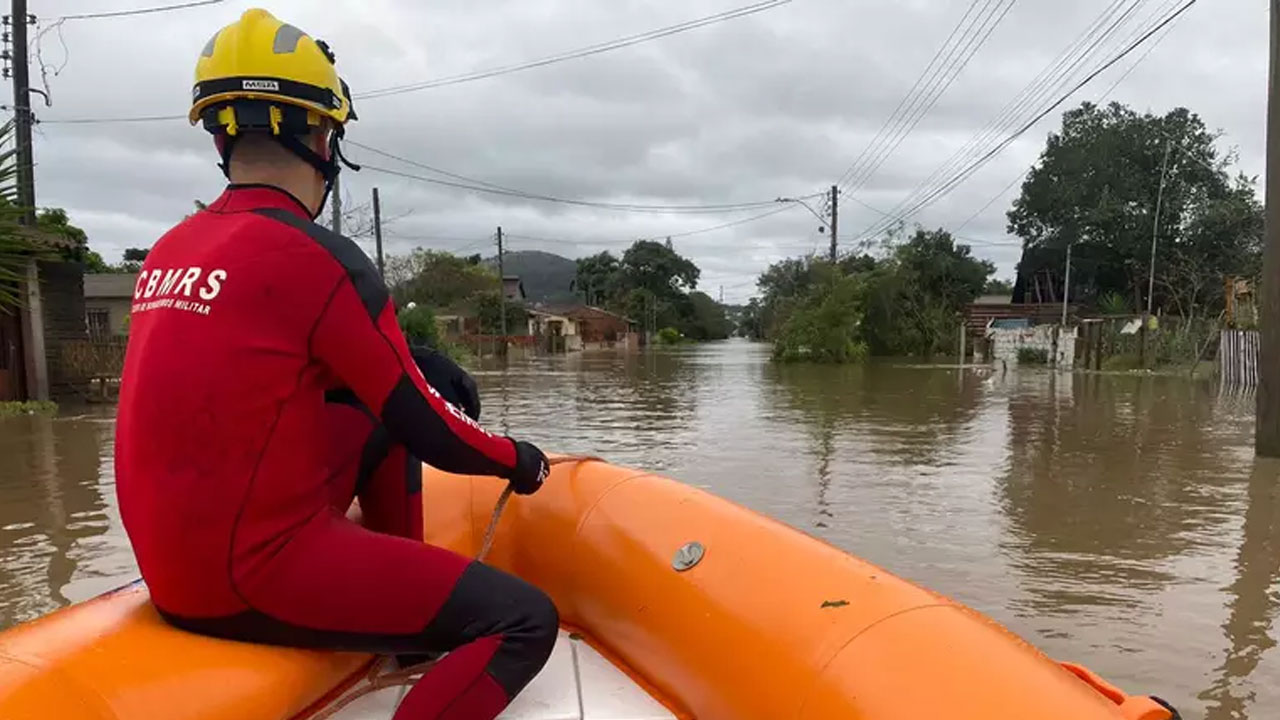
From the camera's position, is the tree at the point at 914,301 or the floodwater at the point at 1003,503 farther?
the tree at the point at 914,301

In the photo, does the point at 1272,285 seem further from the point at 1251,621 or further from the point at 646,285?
the point at 646,285

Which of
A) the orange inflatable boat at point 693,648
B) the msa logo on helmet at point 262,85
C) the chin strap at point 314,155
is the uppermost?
the msa logo on helmet at point 262,85

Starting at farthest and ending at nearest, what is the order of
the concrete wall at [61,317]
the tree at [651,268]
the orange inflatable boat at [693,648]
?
the tree at [651,268] → the concrete wall at [61,317] → the orange inflatable boat at [693,648]

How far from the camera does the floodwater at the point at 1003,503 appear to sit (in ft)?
12.5

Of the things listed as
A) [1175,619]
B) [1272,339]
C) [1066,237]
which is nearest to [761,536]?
[1175,619]

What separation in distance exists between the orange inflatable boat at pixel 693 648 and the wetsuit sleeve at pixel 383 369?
1.62ft

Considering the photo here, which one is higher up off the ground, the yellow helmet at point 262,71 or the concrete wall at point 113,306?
the concrete wall at point 113,306

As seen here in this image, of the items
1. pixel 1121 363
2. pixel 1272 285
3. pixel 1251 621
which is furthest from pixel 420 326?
pixel 1251 621

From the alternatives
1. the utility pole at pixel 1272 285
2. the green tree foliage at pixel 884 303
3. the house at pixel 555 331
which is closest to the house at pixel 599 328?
the house at pixel 555 331

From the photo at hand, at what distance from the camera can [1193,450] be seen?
877cm

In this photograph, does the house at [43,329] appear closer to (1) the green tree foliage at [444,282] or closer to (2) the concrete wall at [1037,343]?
(2) the concrete wall at [1037,343]

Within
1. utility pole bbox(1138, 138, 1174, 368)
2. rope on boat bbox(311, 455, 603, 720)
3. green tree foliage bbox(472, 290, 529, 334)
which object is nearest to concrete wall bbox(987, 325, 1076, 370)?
utility pole bbox(1138, 138, 1174, 368)

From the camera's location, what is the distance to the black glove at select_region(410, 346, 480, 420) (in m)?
2.08

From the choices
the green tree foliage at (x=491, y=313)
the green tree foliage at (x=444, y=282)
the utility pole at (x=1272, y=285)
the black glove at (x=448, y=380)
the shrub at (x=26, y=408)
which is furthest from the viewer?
A: the green tree foliage at (x=444, y=282)
